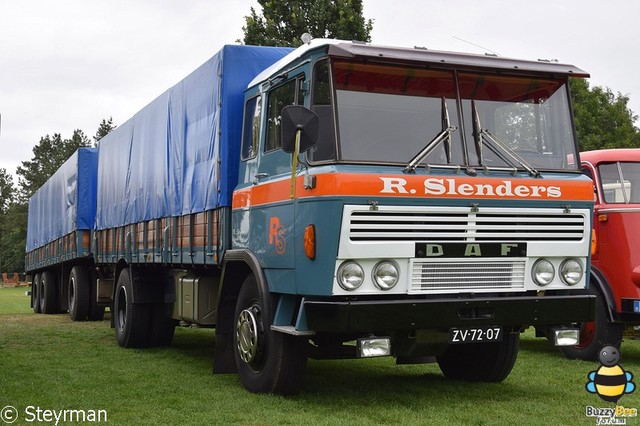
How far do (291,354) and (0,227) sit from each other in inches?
3458

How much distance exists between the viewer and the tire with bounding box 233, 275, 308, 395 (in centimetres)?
730

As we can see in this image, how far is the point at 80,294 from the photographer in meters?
18.1

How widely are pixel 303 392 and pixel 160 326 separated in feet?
15.1

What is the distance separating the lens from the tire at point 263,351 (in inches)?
287

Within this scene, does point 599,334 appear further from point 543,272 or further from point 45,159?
point 45,159

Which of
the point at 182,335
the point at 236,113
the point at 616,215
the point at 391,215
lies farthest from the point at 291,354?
the point at 182,335

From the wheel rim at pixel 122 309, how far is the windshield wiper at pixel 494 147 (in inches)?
266

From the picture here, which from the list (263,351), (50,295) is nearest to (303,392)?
(263,351)

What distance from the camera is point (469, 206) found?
6820 mm

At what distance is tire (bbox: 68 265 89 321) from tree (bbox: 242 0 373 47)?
11.5 m

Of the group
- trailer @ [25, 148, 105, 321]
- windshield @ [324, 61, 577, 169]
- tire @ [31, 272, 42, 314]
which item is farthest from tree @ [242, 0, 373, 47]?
windshield @ [324, 61, 577, 169]

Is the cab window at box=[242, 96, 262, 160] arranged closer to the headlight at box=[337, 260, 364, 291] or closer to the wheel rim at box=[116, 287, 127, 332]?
the headlight at box=[337, 260, 364, 291]

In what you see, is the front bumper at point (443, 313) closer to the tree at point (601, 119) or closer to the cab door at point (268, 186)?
the cab door at point (268, 186)

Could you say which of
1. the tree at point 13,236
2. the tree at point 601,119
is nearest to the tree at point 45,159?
the tree at point 13,236
